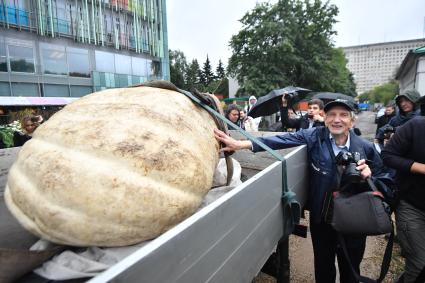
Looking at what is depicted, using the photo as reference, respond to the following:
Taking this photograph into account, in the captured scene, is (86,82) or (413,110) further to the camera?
(86,82)

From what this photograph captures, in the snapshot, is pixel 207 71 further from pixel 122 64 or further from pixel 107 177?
pixel 107 177

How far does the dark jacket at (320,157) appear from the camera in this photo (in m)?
2.60

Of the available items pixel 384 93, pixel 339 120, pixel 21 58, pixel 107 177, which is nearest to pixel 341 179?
pixel 339 120

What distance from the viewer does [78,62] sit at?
2302 centimetres

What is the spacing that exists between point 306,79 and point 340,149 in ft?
105

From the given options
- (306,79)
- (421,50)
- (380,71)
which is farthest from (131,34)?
(380,71)

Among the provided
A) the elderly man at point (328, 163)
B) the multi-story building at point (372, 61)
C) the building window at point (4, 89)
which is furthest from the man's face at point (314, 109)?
the multi-story building at point (372, 61)

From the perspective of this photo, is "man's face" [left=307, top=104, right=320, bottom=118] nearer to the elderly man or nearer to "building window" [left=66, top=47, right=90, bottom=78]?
the elderly man

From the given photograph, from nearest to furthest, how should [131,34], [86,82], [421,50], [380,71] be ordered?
[421,50], [86,82], [131,34], [380,71]

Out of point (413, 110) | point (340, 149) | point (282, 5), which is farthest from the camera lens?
point (282, 5)

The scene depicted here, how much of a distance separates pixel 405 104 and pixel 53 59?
23.2 m

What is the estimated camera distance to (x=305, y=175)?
281 centimetres

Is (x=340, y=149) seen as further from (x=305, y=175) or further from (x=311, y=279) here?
(x=311, y=279)

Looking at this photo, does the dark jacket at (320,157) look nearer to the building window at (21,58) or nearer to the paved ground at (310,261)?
the paved ground at (310,261)
